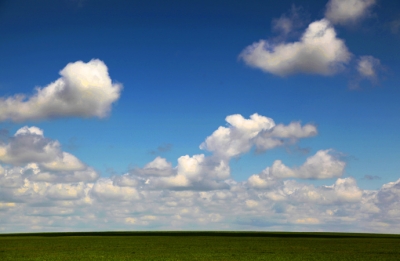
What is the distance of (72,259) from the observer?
4631cm

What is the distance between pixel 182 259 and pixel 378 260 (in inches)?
833

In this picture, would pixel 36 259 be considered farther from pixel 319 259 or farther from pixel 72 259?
pixel 319 259

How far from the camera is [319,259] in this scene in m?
47.3

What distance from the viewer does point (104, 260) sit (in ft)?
149

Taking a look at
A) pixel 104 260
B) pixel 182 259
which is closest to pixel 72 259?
pixel 104 260

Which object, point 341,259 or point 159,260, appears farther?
point 341,259

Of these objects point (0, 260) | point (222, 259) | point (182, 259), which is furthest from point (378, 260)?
point (0, 260)

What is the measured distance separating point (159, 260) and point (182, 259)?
8.70 ft

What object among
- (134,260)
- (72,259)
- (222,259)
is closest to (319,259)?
(222,259)

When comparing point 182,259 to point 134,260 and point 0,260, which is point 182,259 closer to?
point 134,260

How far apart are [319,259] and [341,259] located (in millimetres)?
2521

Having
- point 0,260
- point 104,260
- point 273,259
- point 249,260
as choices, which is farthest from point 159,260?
point 0,260

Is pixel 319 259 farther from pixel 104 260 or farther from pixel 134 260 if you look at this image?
pixel 104 260

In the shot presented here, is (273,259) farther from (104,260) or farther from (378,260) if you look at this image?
(104,260)
